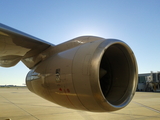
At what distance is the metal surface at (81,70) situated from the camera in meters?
3.02

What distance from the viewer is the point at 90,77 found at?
2.92 meters

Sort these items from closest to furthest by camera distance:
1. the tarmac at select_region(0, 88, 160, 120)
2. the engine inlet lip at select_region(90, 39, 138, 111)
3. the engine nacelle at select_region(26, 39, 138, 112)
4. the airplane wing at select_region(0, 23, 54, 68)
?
the engine inlet lip at select_region(90, 39, 138, 111) → the engine nacelle at select_region(26, 39, 138, 112) → the airplane wing at select_region(0, 23, 54, 68) → the tarmac at select_region(0, 88, 160, 120)

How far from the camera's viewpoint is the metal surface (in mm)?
3016

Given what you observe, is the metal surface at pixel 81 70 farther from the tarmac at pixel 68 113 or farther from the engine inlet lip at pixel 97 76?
the tarmac at pixel 68 113

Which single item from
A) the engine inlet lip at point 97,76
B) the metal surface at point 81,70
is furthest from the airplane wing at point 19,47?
the engine inlet lip at point 97,76

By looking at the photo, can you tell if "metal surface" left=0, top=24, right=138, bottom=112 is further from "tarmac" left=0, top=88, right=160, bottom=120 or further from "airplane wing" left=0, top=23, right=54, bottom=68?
"tarmac" left=0, top=88, right=160, bottom=120

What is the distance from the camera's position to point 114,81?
13.4 feet

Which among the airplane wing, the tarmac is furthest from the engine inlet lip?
the tarmac

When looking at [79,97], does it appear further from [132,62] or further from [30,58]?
[30,58]

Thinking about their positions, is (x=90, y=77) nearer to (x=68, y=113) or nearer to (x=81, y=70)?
(x=81, y=70)

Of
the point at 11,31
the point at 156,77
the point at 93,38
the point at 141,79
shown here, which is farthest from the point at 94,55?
the point at 141,79

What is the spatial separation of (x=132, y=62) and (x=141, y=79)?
4066 centimetres

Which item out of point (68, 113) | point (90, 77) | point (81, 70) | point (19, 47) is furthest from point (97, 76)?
point (68, 113)

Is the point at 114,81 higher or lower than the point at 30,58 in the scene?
lower
